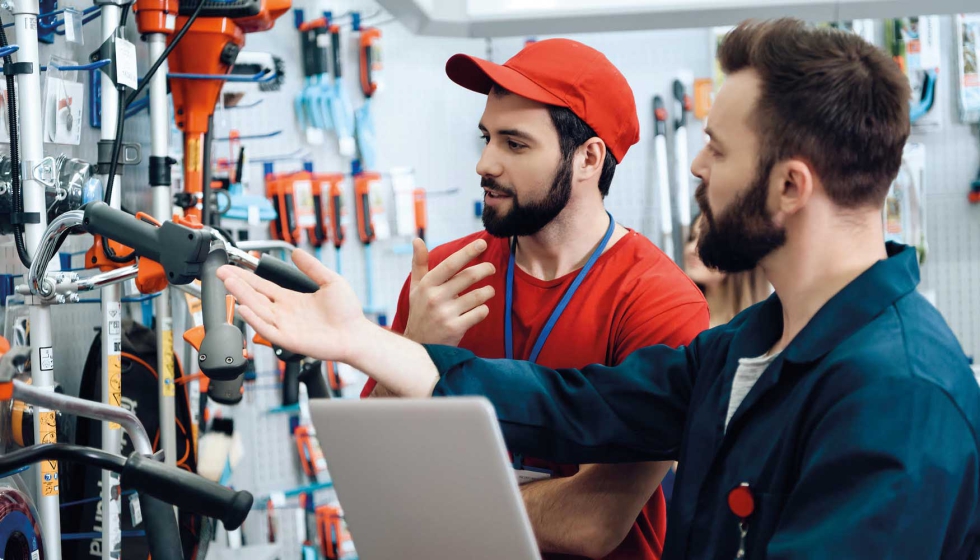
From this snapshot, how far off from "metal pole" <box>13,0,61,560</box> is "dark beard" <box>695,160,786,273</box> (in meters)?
1.38

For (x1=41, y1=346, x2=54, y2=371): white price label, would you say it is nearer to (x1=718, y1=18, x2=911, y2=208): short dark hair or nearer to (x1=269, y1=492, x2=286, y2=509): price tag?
(x1=718, y1=18, x2=911, y2=208): short dark hair

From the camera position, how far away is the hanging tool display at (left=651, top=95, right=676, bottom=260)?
187 inches

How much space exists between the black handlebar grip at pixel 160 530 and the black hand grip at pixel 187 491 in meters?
0.04

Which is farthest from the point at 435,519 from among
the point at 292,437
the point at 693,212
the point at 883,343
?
the point at 693,212

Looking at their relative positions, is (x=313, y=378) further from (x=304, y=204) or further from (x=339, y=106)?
(x=339, y=106)

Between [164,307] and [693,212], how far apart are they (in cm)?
305

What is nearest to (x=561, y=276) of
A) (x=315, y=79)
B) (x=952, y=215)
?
(x=315, y=79)

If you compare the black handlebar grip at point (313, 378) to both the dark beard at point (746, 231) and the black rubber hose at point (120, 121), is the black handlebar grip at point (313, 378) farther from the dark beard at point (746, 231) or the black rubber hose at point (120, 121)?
the dark beard at point (746, 231)

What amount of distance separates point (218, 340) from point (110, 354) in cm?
115

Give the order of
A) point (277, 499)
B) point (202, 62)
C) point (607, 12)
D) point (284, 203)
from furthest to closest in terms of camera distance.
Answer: point (284, 203) → point (607, 12) → point (277, 499) → point (202, 62)

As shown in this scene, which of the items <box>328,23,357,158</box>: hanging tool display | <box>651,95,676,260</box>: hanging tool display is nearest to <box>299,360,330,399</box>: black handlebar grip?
<box>328,23,357,158</box>: hanging tool display

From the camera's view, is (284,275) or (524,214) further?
(524,214)

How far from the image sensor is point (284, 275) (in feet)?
4.99

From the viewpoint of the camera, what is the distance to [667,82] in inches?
197
